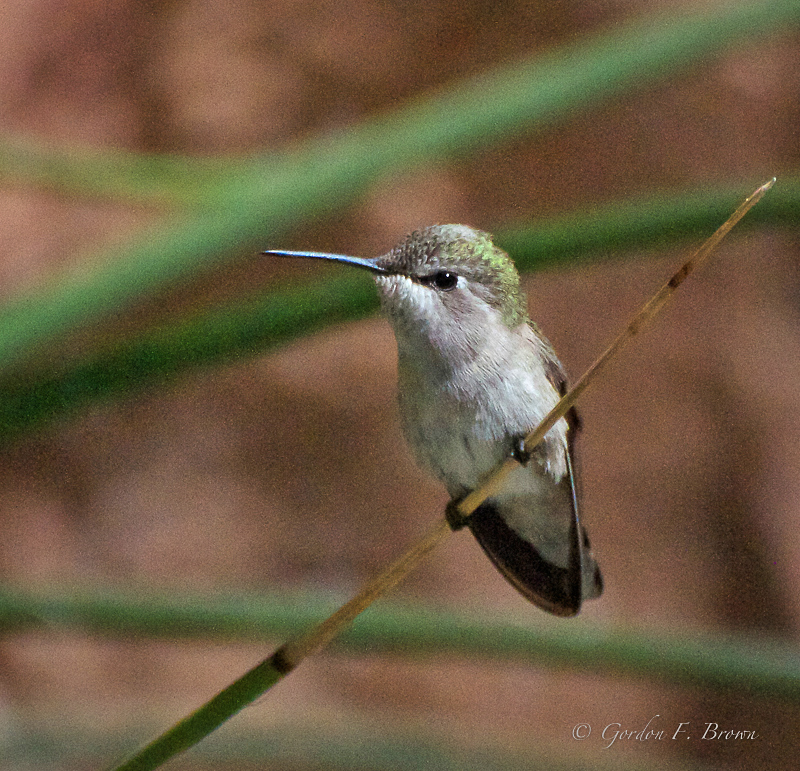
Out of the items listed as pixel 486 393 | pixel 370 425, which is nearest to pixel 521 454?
pixel 486 393

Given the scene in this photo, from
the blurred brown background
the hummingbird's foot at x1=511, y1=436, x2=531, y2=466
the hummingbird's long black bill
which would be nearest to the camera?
the hummingbird's long black bill

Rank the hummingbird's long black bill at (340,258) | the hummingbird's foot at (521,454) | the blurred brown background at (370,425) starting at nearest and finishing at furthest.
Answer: the hummingbird's long black bill at (340,258), the hummingbird's foot at (521,454), the blurred brown background at (370,425)

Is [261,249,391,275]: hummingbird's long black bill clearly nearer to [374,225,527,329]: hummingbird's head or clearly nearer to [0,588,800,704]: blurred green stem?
[374,225,527,329]: hummingbird's head

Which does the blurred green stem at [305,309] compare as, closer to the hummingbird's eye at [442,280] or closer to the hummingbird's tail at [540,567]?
the hummingbird's eye at [442,280]

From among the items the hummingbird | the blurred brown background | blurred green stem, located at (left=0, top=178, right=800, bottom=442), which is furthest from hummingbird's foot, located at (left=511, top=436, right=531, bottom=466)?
the blurred brown background

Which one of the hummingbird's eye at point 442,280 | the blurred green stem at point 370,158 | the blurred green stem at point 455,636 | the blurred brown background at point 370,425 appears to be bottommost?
the blurred green stem at point 455,636

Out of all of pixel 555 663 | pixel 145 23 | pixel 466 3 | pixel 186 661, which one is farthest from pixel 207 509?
pixel 555 663

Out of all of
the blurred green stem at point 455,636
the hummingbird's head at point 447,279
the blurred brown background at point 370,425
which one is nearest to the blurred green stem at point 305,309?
the hummingbird's head at point 447,279
